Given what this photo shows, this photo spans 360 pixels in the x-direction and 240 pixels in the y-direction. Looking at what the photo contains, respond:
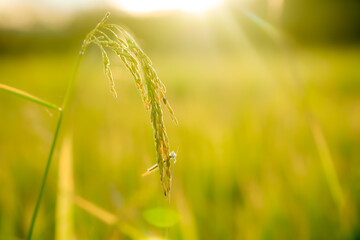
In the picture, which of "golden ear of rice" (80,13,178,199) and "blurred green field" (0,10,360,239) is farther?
"blurred green field" (0,10,360,239)

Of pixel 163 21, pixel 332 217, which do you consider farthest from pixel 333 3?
pixel 332 217

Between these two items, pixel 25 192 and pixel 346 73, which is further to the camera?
pixel 346 73

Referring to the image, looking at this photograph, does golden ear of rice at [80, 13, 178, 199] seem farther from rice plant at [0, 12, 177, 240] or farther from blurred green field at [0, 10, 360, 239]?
blurred green field at [0, 10, 360, 239]

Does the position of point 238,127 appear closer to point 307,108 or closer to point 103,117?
point 103,117

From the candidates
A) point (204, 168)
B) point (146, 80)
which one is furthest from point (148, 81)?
point (204, 168)

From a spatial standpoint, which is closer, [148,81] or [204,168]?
[148,81]

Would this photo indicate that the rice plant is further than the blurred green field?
No

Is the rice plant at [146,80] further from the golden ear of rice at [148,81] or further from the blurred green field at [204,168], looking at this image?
the blurred green field at [204,168]

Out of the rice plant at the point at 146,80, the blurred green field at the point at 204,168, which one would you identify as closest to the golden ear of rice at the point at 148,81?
the rice plant at the point at 146,80

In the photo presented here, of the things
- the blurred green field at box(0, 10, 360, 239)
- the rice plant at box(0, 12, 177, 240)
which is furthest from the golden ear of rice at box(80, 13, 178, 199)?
the blurred green field at box(0, 10, 360, 239)

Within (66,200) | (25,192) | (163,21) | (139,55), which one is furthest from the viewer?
(163,21)

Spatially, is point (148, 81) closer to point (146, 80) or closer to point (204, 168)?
point (146, 80)
